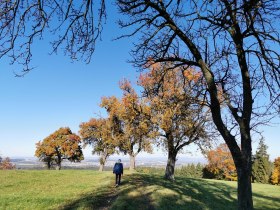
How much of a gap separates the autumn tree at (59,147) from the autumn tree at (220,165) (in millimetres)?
38111

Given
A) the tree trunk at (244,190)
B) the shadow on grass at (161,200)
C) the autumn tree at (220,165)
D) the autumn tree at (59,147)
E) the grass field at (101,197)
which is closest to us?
the tree trunk at (244,190)

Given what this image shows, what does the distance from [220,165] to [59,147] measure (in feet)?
154

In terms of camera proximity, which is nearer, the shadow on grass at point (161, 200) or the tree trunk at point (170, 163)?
the shadow on grass at point (161, 200)

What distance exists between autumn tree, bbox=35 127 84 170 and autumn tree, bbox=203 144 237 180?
38.1 metres

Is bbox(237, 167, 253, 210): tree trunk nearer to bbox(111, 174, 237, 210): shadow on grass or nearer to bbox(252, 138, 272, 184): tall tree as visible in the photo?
bbox(111, 174, 237, 210): shadow on grass

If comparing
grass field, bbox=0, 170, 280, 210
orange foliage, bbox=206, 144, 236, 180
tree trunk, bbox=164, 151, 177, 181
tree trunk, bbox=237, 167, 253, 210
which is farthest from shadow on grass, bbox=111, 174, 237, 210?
orange foliage, bbox=206, 144, 236, 180

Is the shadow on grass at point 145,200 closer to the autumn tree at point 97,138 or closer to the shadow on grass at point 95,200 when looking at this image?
the shadow on grass at point 95,200

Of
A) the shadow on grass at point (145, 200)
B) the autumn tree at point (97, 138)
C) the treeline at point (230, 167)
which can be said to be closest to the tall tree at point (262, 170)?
the treeline at point (230, 167)

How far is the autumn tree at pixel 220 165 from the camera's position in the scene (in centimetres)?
9831

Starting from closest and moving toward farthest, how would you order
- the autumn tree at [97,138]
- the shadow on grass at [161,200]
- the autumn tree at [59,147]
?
the shadow on grass at [161,200] < the autumn tree at [97,138] < the autumn tree at [59,147]

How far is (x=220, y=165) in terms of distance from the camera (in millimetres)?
99688

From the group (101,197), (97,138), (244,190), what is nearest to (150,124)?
(101,197)

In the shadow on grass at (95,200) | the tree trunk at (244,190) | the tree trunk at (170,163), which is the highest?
the tree trunk at (170,163)

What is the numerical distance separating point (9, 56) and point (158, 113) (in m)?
27.0
